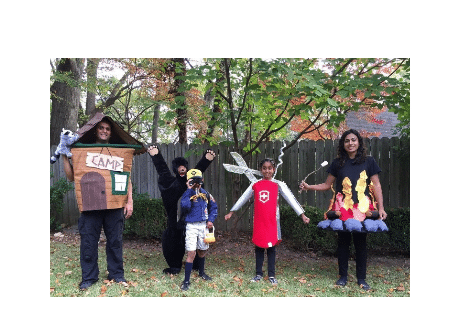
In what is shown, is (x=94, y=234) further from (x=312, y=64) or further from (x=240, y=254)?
(x=312, y=64)

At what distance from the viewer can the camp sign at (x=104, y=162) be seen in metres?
3.87

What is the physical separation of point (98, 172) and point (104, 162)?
137 mm

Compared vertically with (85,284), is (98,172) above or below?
above

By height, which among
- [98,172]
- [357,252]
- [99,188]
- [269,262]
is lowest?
[269,262]

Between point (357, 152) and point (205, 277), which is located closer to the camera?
point (357, 152)

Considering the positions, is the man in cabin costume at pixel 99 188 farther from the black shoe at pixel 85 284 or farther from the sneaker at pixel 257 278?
the sneaker at pixel 257 278

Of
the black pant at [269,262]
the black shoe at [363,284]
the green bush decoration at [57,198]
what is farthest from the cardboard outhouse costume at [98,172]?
the green bush decoration at [57,198]

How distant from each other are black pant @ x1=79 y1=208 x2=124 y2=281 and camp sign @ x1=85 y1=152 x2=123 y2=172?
1.76 ft

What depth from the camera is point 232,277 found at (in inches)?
170

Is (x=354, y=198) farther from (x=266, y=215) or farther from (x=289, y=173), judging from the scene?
(x=289, y=173)

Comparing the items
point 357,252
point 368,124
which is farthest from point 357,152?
point 368,124

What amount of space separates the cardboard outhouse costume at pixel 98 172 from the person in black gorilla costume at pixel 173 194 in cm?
45

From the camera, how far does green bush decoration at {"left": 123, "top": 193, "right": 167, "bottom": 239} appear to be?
6.07 metres

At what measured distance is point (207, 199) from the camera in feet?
13.6
